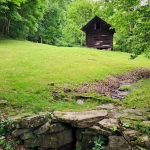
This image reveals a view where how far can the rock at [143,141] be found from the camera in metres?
5.83

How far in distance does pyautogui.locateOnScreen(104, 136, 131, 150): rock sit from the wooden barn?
3033 cm

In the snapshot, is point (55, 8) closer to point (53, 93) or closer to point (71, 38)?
point (71, 38)

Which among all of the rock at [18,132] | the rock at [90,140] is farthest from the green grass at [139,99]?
the rock at [18,132]

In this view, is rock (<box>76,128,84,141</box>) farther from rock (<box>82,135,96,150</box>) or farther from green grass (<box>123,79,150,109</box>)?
green grass (<box>123,79,150,109</box>)

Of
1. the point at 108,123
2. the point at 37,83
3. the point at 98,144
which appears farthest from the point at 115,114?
the point at 37,83

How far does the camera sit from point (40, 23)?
4650cm

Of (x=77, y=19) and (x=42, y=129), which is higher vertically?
(x=77, y=19)

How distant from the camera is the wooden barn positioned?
3531 centimetres

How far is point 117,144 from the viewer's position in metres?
6.19

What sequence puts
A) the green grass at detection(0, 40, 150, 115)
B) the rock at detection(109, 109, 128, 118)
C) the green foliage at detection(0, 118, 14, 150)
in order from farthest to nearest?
the green grass at detection(0, 40, 150, 115), the rock at detection(109, 109, 128, 118), the green foliage at detection(0, 118, 14, 150)

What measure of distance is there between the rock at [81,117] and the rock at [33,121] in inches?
19.3

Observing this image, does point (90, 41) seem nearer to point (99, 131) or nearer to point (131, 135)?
point (99, 131)

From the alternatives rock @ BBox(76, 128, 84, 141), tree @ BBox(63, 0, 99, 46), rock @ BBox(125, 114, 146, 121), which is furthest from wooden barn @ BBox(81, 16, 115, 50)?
rock @ BBox(76, 128, 84, 141)

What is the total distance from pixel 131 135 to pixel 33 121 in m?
3.43
